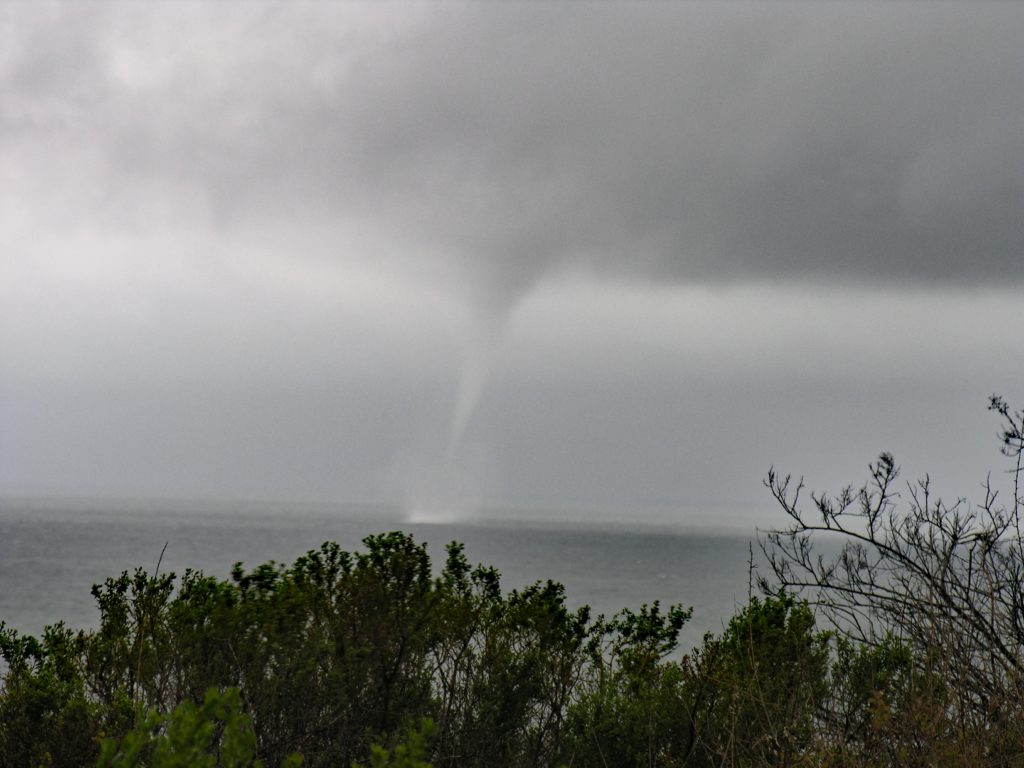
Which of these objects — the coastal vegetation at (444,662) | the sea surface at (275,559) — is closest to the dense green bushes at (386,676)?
the coastal vegetation at (444,662)

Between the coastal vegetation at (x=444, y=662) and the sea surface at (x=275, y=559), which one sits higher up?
the coastal vegetation at (x=444, y=662)

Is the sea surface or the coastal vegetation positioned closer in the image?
the coastal vegetation

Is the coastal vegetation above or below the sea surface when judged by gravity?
above

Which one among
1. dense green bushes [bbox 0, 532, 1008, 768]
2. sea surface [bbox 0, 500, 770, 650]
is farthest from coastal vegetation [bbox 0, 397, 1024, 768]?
sea surface [bbox 0, 500, 770, 650]

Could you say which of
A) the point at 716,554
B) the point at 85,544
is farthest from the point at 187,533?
the point at 716,554

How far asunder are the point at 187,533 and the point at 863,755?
17828 centimetres

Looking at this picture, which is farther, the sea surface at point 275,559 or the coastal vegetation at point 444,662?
the sea surface at point 275,559

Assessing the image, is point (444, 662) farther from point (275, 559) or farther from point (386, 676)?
point (275, 559)

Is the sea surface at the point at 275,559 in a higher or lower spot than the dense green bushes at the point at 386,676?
lower

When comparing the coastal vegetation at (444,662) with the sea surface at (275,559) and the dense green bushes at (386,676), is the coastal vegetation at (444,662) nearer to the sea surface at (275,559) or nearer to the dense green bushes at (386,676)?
the dense green bushes at (386,676)

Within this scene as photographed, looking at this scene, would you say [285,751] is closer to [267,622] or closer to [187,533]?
[267,622]

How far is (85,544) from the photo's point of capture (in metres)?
142

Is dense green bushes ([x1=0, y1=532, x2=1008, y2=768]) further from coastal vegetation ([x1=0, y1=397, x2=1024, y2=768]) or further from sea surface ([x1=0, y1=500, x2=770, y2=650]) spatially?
sea surface ([x1=0, y1=500, x2=770, y2=650])

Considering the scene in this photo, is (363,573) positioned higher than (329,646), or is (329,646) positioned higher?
(363,573)
